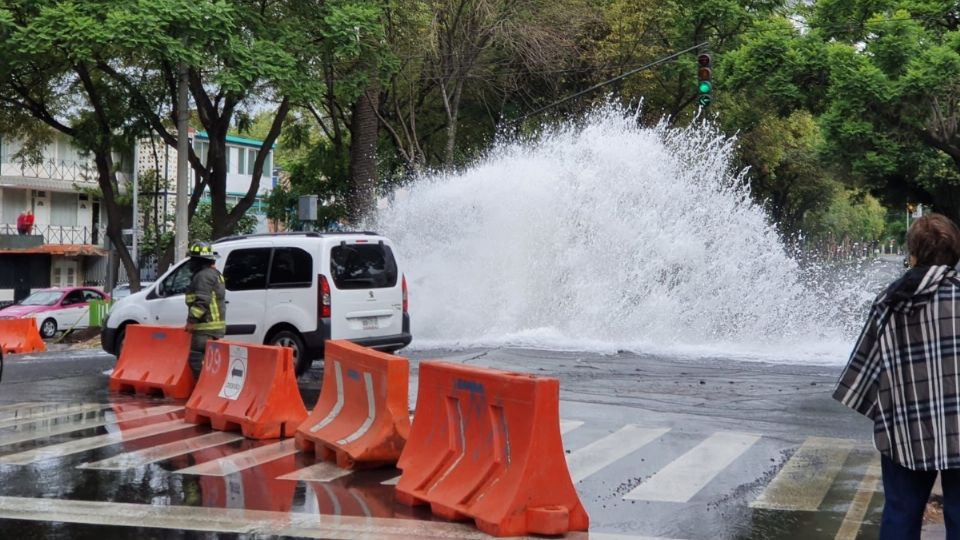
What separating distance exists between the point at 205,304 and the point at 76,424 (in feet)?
7.89

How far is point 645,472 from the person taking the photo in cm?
803

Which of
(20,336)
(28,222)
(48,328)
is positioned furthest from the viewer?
(28,222)

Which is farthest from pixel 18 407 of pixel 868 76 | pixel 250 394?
pixel 868 76

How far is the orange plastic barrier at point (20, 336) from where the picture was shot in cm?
2311

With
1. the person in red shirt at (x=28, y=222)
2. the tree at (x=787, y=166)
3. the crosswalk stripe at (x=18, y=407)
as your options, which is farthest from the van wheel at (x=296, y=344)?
the person in red shirt at (x=28, y=222)

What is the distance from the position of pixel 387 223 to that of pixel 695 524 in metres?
18.1

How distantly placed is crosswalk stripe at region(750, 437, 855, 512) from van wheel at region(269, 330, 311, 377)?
714 centimetres

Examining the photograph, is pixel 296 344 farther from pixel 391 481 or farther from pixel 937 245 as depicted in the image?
pixel 937 245

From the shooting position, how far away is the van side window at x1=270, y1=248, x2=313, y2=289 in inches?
562

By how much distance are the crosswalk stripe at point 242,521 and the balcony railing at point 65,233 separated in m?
47.1

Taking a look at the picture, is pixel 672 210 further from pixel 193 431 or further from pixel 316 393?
pixel 193 431

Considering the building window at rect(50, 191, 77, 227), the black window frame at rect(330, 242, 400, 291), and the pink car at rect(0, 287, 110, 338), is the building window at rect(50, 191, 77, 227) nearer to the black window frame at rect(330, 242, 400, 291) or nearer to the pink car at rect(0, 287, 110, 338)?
the pink car at rect(0, 287, 110, 338)

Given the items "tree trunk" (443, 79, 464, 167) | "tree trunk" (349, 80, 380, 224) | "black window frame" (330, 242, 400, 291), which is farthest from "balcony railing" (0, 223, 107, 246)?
"black window frame" (330, 242, 400, 291)

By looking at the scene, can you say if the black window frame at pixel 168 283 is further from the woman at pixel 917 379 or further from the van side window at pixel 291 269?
the woman at pixel 917 379
